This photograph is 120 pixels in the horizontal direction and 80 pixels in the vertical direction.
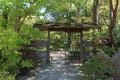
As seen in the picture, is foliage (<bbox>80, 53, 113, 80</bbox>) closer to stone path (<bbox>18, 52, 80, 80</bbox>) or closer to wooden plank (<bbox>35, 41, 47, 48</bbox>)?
stone path (<bbox>18, 52, 80, 80</bbox>)

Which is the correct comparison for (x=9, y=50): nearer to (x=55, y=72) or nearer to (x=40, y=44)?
(x=55, y=72)

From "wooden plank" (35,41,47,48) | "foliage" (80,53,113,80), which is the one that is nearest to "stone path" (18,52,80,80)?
"foliage" (80,53,113,80)

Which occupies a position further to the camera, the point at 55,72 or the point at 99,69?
the point at 55,72

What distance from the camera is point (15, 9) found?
382 inches

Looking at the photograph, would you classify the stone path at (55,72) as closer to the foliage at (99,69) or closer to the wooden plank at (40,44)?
the foliage at (99,69)

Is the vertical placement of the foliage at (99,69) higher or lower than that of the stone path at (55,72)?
higher

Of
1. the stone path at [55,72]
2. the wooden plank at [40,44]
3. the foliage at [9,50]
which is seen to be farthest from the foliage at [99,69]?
the wooden plank at [40,44]

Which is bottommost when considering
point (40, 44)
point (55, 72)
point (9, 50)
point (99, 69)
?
point (55, 72)

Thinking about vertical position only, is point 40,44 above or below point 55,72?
above

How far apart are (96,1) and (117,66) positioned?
9.01m

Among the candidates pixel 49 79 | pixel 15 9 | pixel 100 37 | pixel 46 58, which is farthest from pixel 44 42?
pixel 15 9

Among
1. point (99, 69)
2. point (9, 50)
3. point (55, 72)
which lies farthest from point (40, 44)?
point (99, 69)

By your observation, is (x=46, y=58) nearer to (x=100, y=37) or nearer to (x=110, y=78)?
(x=100, y=37)

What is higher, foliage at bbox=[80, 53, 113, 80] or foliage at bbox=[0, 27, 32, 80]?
foliage at bbox=[0, 27, 32, 80]
